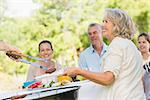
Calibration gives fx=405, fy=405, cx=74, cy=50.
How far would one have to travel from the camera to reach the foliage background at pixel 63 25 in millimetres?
11680

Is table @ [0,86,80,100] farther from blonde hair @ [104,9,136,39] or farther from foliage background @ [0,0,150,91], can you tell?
foliage background @ [0,0,150,91]

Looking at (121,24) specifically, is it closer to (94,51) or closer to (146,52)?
(146,52)

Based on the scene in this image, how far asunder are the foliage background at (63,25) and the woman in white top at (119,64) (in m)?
9.23

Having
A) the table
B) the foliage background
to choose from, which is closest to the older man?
the table

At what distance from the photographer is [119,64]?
7.34 feet

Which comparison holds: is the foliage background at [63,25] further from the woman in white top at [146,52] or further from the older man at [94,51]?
the woman in white top at [146,52]

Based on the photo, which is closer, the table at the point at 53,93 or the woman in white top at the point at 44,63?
the table at the point at 53,93

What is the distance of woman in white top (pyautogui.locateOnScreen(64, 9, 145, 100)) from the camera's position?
222cm

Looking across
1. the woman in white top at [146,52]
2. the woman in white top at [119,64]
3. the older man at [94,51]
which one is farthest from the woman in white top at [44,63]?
the woman in white top at [119,64]

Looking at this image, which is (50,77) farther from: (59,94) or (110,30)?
(110,30)

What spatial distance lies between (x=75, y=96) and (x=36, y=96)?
277 millimetres

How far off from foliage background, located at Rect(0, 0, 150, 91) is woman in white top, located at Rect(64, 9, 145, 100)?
→ 9.23m

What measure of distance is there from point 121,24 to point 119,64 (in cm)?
23

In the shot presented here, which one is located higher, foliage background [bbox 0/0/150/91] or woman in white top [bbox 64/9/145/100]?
foliage background [bbox 0/0/150/91]
